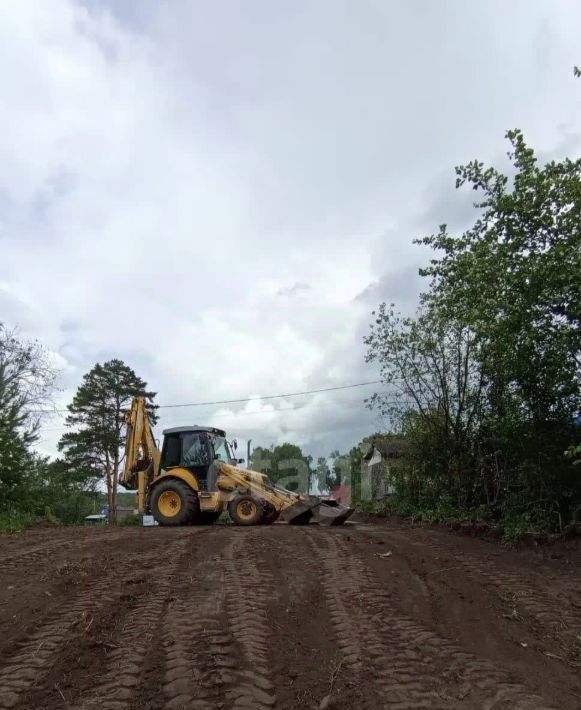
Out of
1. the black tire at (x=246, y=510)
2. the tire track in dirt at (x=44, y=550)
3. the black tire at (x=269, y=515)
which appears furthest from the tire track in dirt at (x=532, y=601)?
the black tire at (x=269, y=515)

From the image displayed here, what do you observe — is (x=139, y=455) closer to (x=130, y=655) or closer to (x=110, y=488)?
(x=130, y=655)

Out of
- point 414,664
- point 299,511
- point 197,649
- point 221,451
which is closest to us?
point 414,664

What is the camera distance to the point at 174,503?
16.1 m

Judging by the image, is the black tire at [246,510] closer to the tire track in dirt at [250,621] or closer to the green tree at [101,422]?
the tire track in dirt at [250,621]

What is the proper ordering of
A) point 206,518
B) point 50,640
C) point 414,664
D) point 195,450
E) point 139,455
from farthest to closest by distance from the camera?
point 139,455 < point 206,518 < point 195,450 < point 50,640 < point 414,664

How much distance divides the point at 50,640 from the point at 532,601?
5.02 meters

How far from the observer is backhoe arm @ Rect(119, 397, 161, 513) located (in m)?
17.0

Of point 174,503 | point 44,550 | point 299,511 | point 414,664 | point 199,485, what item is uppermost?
point 199,485

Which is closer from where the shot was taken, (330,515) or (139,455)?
(330,515)

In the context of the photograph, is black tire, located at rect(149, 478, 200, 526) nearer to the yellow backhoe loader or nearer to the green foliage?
the yellow backhoe loader

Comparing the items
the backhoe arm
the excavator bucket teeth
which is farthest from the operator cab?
the excavator bucket teeth

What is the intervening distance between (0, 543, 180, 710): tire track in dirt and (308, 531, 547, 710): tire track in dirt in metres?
2.30

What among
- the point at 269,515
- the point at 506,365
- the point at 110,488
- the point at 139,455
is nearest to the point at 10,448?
the point at 139,455

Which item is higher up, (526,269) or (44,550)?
(526,269)
